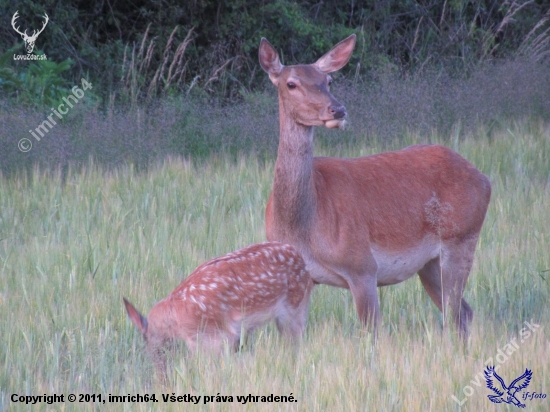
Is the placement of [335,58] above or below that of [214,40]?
below

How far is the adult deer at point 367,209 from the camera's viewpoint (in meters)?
5.30

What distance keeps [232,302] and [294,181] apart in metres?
0.95

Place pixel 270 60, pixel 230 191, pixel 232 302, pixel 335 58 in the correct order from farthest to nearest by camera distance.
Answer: pixel 230 191
pixel 335 58
pixel 270 60
pixel 232 302

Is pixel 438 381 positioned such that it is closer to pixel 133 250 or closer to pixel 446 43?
pixel 133 250

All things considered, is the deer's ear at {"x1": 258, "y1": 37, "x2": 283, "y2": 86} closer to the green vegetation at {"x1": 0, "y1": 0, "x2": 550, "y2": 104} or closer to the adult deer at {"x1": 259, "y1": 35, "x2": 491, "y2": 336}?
the adult deer at {"x1": 259, "y1": 35, "x2": 491, "y2": 336}

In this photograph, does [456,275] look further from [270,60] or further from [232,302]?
[270,60]

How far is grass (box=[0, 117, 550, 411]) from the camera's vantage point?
422 centimetres

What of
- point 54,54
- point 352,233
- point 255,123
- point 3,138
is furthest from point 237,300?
point 54,54

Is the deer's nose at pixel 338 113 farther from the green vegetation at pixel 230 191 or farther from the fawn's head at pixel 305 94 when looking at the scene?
the green vegetation at pixel 230 191

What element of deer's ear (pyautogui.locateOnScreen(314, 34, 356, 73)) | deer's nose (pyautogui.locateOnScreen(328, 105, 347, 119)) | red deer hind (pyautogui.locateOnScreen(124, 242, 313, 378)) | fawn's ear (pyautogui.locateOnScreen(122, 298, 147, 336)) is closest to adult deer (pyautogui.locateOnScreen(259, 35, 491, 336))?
deer's nose (pyautogui.locateOnScreen(328, 105, 347, 119))

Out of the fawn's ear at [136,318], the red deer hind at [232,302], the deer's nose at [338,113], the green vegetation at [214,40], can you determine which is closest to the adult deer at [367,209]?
the deer's nose at [338,113]

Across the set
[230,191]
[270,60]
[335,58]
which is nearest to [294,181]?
[270,60]

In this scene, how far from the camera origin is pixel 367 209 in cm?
556

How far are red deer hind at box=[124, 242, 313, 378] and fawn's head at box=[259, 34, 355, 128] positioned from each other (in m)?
0.78
